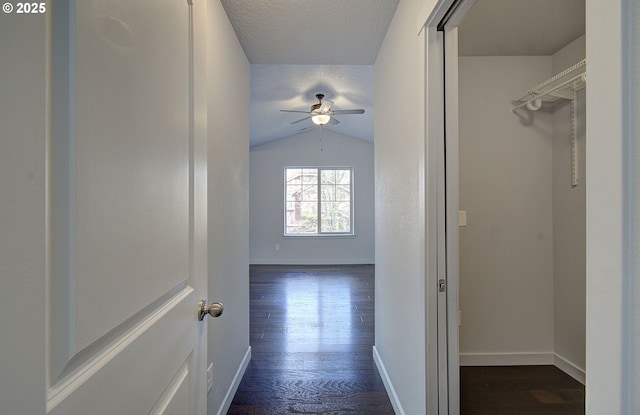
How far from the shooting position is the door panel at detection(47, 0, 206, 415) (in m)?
0.42

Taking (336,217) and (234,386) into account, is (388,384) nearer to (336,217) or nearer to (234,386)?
(234,386)

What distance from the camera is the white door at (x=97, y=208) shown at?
377mm

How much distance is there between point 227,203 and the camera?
181cm

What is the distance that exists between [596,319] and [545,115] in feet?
8.11

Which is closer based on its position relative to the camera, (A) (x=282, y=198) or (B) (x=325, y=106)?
(B) (x=325, y=106)

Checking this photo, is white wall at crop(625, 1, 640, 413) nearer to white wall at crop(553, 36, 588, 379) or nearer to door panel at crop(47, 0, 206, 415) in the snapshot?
door panel at crop(47, 0, 206, 415)

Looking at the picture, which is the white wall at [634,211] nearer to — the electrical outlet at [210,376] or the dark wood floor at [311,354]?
the electrical outlet at [210,376]

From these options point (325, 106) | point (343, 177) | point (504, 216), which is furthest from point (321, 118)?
point (343, 177)

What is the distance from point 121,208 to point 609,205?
0.83 metres

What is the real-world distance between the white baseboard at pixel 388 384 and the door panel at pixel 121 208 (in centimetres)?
135

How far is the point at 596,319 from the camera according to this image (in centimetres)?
49

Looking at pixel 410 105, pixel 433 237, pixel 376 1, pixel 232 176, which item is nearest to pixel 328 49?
pixel 376 1

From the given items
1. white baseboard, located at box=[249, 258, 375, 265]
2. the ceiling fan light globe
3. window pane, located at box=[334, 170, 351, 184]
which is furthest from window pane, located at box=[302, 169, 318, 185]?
the ceiling fan light globe

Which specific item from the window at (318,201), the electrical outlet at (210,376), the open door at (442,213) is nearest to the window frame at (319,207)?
the window at (318,201)
